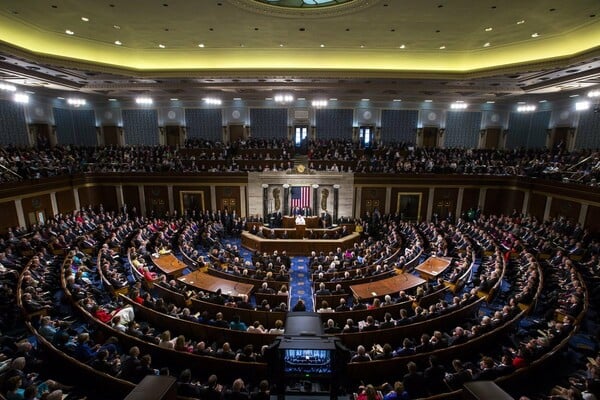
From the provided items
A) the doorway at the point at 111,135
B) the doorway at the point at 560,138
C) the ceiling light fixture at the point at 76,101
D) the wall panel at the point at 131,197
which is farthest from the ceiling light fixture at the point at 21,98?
the doorway at the point at 560,138

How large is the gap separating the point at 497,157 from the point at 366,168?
10.2 metres

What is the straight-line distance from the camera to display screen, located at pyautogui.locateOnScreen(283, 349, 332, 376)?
12.3ft

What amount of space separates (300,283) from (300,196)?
8.76m

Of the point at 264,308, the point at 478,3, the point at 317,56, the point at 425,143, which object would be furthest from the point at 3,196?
the point at 425,143

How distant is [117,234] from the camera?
14297 mm

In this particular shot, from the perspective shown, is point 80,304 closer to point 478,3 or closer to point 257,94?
point 478,3

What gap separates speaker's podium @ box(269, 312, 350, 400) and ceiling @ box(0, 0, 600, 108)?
10860mm

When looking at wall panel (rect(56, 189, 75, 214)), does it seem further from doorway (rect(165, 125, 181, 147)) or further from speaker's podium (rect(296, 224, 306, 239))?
speaker's podium (rect(296, 224, 306, 239))

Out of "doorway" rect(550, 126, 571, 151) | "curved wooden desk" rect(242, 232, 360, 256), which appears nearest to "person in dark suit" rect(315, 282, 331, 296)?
"curved wooden desk" rect(242, 232, 360, 256)

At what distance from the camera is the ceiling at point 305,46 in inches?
421

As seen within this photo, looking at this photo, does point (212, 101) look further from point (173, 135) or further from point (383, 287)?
point (383, 287)

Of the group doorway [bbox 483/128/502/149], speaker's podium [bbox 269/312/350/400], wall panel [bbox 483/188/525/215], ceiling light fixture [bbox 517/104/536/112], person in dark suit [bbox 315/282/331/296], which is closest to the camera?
speaker's podium [bbox 269/312/350/400]

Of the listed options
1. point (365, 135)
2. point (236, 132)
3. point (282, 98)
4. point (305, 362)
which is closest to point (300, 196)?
point (282, 98)

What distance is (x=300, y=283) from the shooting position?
38.7ft
